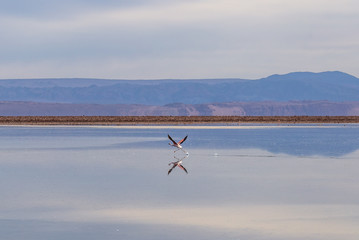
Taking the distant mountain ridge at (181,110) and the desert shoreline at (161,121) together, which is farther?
the distant mountain ridge at (181,110)

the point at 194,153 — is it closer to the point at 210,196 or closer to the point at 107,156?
the point at 107,156

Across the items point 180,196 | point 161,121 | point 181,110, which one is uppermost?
point 181,110

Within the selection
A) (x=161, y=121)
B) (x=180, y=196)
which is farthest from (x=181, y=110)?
(x=180, y=196)

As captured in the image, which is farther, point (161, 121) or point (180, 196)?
point (161, 121)

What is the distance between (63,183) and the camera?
16547 millimetres

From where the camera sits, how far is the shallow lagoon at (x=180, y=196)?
35.8 feet

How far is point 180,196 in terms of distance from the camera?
14375 mm

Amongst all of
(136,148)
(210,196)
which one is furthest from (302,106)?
(210,196)

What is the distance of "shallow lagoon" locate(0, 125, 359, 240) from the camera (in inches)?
430

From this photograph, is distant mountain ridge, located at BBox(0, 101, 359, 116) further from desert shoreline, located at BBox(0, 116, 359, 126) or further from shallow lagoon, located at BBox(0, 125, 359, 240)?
shallow lagoon, located at BBox(0, 125, 359, 240)

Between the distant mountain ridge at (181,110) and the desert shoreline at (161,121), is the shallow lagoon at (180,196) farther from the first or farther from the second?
the distant mountain ridge at (181,110)

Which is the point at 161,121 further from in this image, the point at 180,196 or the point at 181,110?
the point at 181,110

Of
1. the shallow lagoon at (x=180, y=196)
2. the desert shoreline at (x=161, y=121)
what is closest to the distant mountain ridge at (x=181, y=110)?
the desert shoreline at (x=161, y=121)

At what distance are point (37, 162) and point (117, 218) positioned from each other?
34.5 feet
